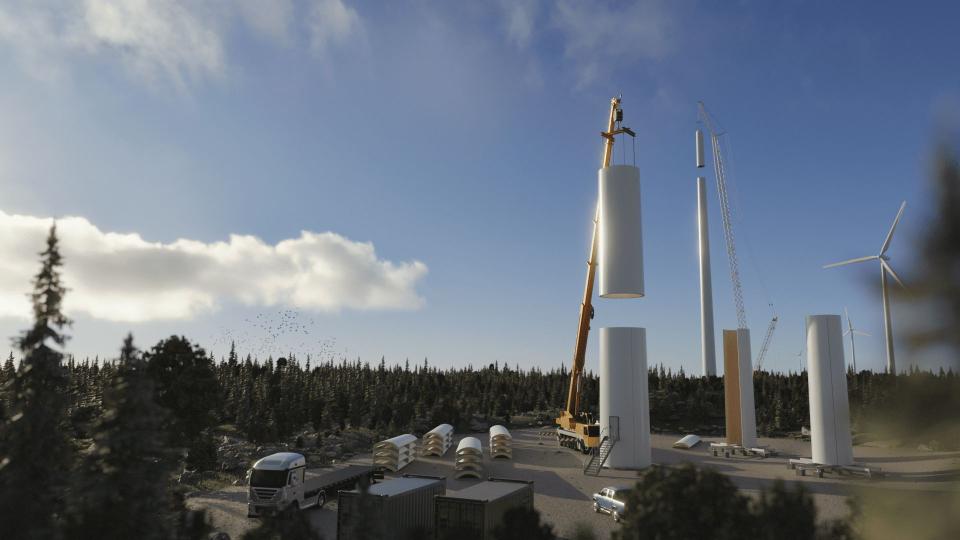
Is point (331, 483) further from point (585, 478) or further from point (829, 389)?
point (829, 389)

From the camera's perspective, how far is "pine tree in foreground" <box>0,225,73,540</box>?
2231cm

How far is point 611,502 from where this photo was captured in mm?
33125

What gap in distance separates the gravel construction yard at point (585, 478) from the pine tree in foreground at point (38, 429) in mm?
9678

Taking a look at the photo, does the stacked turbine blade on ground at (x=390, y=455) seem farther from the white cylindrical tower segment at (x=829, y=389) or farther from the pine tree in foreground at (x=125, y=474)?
the white cylindrical tower segment at (x=829, y=389)

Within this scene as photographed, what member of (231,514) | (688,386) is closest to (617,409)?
(231,514)

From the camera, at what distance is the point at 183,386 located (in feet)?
130

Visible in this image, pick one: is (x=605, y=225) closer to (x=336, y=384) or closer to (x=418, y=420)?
(x=418, y=420)

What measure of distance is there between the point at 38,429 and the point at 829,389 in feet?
146

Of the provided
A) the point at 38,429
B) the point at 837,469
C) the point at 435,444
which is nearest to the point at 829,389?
the point at 837,469

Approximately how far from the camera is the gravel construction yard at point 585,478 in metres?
33.5

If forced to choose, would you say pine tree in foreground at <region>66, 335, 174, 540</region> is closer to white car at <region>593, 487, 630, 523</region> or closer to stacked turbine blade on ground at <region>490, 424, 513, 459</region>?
white car at <region>593, 487, 630, 523</region>

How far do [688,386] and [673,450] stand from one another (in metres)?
32.1

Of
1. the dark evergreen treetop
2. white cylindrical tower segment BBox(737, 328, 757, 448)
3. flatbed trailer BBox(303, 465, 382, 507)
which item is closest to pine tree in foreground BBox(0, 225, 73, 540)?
the dark evergreen treetop

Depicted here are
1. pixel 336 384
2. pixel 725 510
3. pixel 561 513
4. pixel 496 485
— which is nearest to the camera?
pixel 725 510
